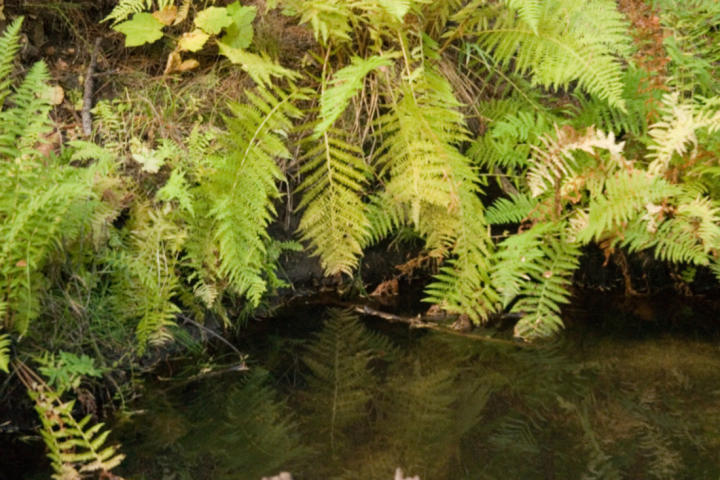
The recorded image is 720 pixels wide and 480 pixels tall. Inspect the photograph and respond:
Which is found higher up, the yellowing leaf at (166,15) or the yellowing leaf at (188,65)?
the yellowing leaf at (166,15)

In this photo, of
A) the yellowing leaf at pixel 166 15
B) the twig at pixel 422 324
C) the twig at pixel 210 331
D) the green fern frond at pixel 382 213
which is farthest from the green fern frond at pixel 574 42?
the twig at pixel 210 331

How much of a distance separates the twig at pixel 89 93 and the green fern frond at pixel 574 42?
5.91 ft

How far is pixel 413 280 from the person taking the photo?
3.73 meters

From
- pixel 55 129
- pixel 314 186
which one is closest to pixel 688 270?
pixel 314 186

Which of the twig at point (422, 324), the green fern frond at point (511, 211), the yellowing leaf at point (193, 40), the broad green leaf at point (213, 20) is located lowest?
the twig at point (422, 324)

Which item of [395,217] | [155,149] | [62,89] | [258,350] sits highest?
[62,89]

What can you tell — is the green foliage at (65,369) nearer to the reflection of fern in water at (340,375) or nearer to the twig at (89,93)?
the reflection of fern in water at (340,375)

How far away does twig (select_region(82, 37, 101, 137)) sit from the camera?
3.35 m

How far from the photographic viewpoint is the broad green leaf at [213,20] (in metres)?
3.39

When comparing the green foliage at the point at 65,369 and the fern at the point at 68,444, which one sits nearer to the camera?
the fern at the point at 68,444

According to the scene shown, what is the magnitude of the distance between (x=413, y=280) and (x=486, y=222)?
61cm

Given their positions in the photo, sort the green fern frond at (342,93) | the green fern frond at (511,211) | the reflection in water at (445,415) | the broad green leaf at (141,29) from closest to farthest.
Result: the reflection in water at (445,415) → the green fern frond at (342,93) → the green fern frond at (511,211) → the broad green leaf at (141,29)

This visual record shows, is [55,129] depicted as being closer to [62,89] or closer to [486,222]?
[62,89]

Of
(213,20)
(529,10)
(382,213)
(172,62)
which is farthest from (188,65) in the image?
(529,10)
